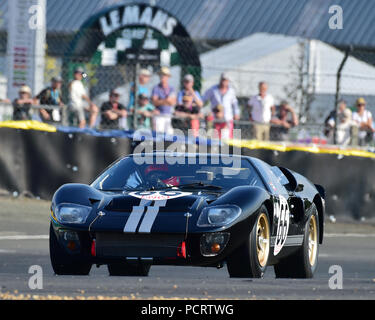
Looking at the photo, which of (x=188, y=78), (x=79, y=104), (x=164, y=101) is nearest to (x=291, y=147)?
(x=188, y=78)

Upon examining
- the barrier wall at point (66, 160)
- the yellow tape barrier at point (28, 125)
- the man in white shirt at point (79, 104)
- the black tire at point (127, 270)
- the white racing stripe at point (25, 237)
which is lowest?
the white racing stripe at point (25, 237)

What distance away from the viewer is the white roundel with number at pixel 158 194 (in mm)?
7641

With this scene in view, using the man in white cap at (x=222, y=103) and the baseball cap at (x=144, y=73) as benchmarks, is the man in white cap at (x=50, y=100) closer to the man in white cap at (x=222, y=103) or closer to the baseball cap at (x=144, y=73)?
the baseball cap at (x=144, y=73)

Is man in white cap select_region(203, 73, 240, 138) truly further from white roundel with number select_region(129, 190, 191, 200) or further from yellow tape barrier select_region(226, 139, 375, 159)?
white roundel with number select_region(129, 190, 191, 200)

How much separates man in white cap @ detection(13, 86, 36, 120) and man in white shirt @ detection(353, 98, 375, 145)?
17.5 feet

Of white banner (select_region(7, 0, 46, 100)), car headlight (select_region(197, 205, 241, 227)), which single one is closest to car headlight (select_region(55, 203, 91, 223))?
car headlight (select_region(197, 205, 241, 227))

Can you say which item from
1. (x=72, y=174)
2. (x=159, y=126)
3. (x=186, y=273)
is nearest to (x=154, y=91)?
(x=159, y=126)

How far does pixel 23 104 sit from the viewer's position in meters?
15.5

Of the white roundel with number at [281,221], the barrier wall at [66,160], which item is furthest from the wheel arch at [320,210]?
the barrier wall at [66,160]

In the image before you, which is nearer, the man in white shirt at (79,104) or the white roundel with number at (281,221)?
the white roundel with number at (281,221)

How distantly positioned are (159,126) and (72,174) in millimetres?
1513

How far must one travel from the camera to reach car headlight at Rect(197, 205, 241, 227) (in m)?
7.42

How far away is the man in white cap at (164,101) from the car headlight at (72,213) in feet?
26.9

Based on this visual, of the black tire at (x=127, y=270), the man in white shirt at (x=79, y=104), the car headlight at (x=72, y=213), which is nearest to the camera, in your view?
the car headlight at (x=72, y=213)
